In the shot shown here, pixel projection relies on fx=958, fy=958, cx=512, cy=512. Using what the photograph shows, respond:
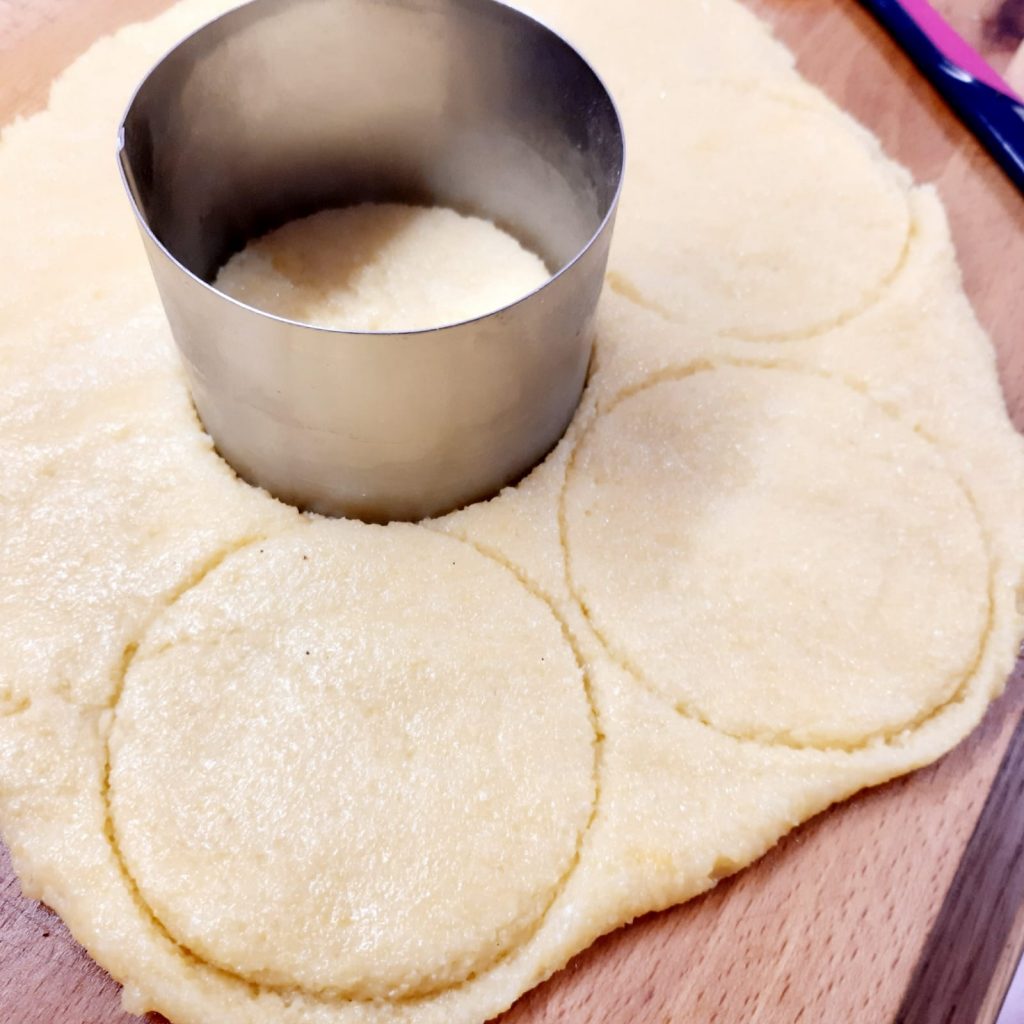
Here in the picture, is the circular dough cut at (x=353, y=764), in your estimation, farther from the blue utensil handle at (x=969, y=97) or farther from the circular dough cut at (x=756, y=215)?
the blue utensil handle at (x=969, y=97)

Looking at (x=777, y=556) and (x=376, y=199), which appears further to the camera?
(x=376, y=199)

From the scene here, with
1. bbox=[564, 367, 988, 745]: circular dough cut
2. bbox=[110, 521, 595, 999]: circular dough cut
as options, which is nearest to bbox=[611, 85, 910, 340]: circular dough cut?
bbox=[564, 367, 988, 745]: circular dough cut

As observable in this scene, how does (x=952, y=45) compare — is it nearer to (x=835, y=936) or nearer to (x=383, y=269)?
(x=383, y=269)

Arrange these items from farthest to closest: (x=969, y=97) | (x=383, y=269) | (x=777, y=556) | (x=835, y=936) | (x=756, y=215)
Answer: (x=969, y=97), (x=756, y=215), (x=383, y=269), (x=777, y=556), (x=835, y=936)

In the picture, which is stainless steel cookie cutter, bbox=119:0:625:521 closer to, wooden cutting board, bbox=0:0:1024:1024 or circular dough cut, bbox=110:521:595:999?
circular dough cut, bbox=110:521:595:999

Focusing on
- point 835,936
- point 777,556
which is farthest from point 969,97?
point 835,936
